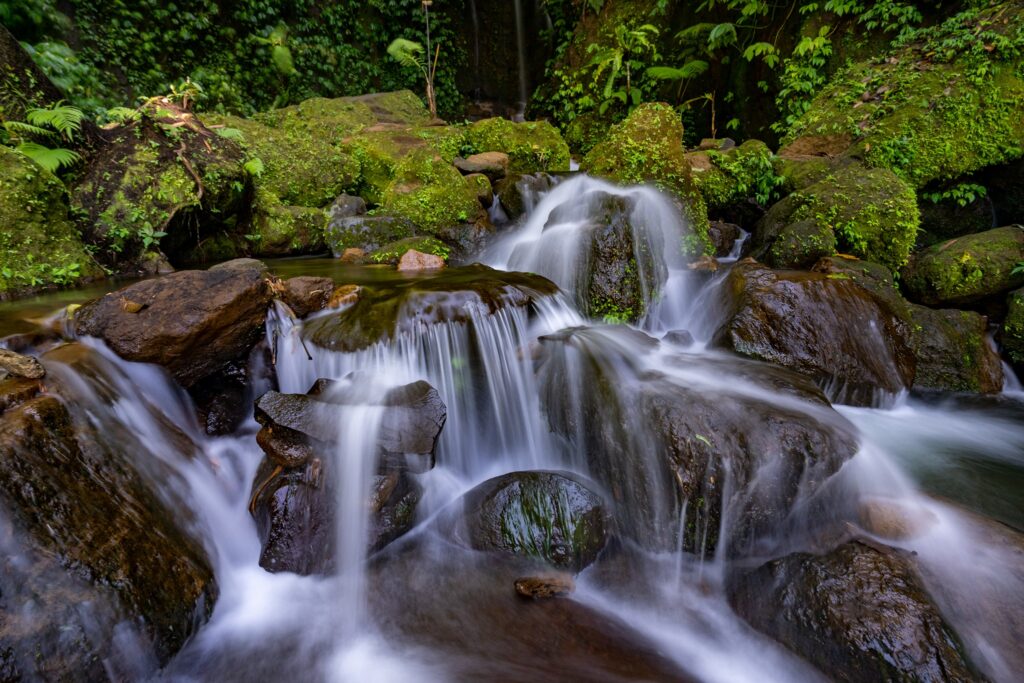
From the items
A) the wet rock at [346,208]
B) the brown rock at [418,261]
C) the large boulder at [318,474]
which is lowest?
the large boulder at [318,474]

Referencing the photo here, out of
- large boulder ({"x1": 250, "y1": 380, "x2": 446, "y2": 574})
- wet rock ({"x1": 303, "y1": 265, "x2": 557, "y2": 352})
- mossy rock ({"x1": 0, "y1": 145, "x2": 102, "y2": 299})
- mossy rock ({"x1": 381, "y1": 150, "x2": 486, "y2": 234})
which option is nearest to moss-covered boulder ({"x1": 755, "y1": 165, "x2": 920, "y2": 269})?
wet rock ({"x1": 303, "y1": 265, "x2": 557, "y2": 352})

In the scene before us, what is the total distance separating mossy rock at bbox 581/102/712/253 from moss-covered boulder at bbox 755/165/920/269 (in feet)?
3.41

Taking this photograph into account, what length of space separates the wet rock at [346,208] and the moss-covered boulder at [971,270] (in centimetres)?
781

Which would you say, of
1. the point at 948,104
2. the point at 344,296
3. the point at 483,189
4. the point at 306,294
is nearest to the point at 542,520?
the point at 344,296

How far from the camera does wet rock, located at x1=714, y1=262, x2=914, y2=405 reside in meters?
4.17

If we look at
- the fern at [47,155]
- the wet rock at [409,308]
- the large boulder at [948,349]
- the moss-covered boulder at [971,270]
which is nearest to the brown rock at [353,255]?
the wet rock at [409,308]

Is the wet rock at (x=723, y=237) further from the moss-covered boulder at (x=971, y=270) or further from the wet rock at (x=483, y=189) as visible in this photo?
the wet rock at (x=483, y=189)

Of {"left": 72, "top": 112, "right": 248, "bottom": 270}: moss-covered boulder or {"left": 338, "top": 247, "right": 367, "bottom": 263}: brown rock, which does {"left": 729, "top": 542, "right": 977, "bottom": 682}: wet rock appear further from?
{"left": 72, "top": 112, "right": 248, "bottom": 270}: moss-covered boulder

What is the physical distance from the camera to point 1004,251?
5145 millimetres

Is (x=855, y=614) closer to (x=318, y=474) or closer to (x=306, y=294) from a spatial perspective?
(x=318, y=474)

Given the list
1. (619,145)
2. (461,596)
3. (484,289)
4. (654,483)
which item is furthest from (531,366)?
(619,145)

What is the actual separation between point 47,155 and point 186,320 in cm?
397

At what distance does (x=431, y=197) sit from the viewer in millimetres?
7434

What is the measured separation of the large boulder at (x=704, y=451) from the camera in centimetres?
281
